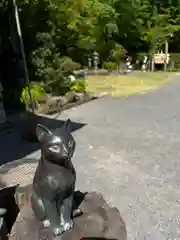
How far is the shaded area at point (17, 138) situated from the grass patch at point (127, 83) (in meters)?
3.94

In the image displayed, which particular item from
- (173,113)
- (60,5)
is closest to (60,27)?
(60,5)

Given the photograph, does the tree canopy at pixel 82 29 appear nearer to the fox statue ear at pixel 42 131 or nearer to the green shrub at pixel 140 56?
the green shrub at pixel 140 56

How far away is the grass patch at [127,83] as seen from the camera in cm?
1406

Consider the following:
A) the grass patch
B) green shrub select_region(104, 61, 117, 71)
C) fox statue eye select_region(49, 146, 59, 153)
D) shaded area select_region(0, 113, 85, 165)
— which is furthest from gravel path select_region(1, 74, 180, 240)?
green shrub select_region(104, 61, 117, 71)

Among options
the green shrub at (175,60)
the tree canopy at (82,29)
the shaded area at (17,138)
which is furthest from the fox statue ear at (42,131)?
the green shrub at (175,60)

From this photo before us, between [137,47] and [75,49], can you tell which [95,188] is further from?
[137,47]

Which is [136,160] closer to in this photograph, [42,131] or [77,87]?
[42,131]

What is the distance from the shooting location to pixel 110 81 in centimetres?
1623

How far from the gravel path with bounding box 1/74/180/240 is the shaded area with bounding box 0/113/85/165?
434mm

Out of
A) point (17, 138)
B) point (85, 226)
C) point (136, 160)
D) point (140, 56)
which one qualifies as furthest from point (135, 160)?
point (140, 56)

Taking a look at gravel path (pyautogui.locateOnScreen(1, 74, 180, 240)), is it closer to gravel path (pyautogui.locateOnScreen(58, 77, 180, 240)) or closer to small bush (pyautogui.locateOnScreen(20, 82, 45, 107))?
gravel path (pyautogui.locateOnScreen(58, 77, 180, 240))

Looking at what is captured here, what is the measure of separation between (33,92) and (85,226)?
8.80m

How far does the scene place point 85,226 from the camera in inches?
121

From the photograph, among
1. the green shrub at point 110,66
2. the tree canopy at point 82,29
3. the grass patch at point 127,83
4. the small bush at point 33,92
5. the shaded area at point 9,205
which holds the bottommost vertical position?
the grass patch at point 127,83
